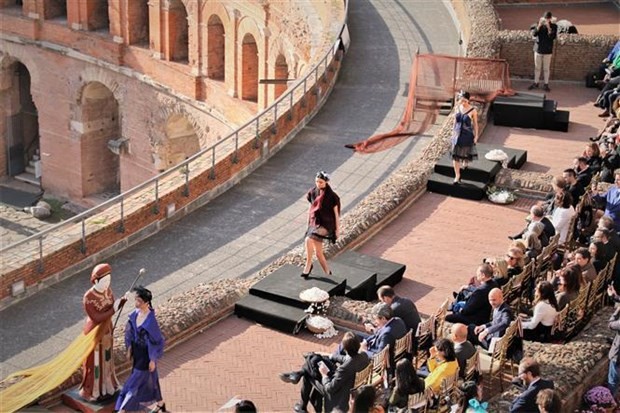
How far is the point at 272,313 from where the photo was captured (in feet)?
47.4

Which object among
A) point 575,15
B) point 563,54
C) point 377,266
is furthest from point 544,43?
point 377,266

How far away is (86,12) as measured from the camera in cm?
4169

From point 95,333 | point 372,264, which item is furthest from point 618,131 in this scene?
point 95,333

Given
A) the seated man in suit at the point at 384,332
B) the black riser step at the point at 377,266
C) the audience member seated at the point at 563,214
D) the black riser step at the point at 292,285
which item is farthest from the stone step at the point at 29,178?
the seated man in suit at the point at 384,332

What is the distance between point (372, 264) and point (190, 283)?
11.2 ft

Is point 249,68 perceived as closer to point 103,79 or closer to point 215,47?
point 215,47

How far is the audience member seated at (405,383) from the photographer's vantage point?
11469 mm

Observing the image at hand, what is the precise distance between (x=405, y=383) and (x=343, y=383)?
64cm

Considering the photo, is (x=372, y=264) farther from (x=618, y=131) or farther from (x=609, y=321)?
(x=618, y=131)

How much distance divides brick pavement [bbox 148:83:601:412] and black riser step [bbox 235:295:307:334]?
0.32 feet

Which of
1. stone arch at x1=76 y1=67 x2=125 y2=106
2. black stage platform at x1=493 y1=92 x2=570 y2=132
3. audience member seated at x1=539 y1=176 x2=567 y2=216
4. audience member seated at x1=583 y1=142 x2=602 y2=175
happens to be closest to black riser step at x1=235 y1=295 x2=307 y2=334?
audience member seated at x1=539 y1=176 x2=567 y2=216

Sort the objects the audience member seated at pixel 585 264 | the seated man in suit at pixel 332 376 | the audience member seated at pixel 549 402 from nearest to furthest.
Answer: the audience member seated at pixel 549 402, the seated man in suit at pixel 332 376, the audience member seated at pixel 585 264

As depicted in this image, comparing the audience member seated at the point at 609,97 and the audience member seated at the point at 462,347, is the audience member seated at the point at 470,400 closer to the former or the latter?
the audience member seated at the point at 462,347

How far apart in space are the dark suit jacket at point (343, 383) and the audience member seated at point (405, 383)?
17.3 inches
